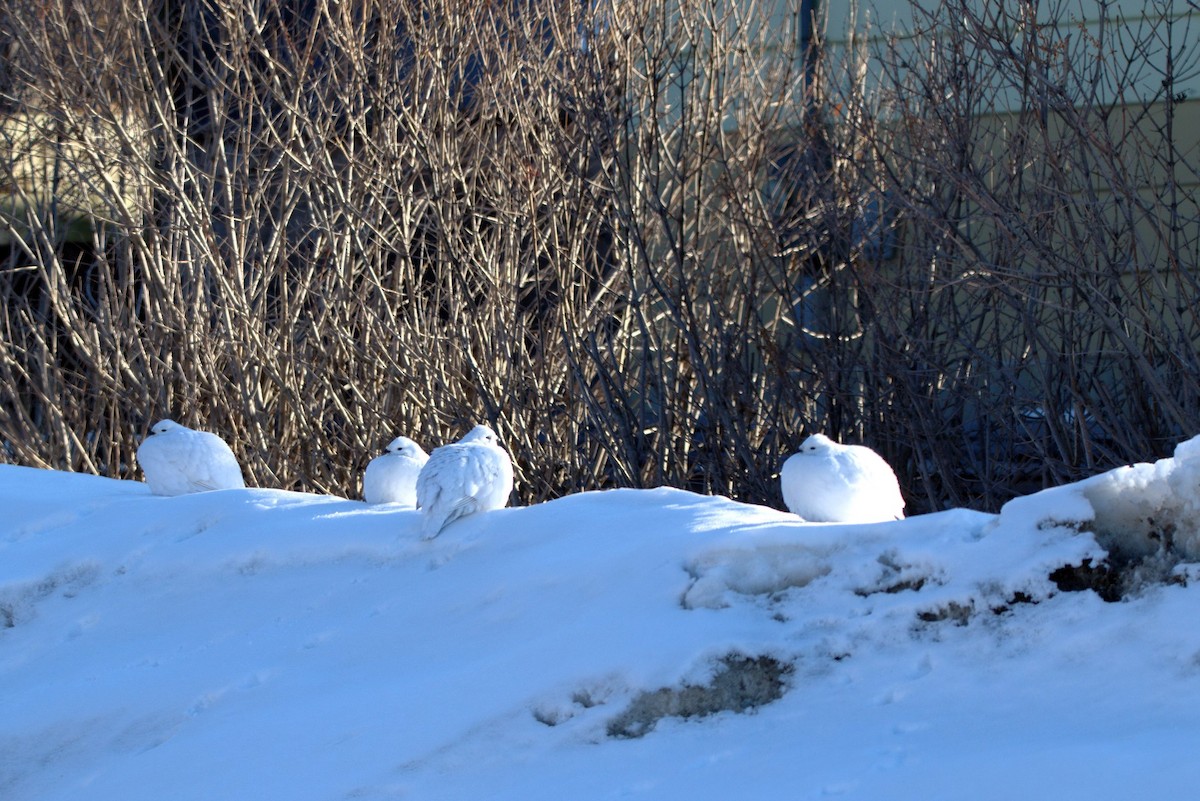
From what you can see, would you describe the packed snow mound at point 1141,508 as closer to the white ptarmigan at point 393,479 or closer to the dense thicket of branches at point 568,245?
the white ptarmigan at point 393,479

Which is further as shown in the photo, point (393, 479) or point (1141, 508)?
point (393, 479)

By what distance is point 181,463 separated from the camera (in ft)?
17.4

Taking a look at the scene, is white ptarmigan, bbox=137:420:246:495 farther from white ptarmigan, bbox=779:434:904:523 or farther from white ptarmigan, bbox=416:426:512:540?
white ptarmigan, bbox=779:434:904:523

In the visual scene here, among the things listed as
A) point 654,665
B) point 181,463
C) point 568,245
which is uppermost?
point 568,245

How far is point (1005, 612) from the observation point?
3012mm

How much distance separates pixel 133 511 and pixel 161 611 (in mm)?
862

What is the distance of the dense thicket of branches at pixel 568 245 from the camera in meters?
6.34

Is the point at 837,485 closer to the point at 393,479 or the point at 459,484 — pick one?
the point at 459,484

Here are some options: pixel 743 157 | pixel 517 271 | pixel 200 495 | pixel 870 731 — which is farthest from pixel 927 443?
pixel 870 731

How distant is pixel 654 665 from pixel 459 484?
1208mm

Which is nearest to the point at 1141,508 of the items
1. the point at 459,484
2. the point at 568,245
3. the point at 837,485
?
the point at 837,485

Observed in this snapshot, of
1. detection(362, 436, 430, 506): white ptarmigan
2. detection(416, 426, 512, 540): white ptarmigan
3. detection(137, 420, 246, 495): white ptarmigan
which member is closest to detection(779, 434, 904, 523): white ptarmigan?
detection(416, 426, 512, 540): white ptarmigan

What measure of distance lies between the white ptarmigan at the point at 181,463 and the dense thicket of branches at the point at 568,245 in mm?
2103

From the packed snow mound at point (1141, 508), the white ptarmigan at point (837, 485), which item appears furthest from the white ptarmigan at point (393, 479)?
the packed snow mound at point (1141, 508)
